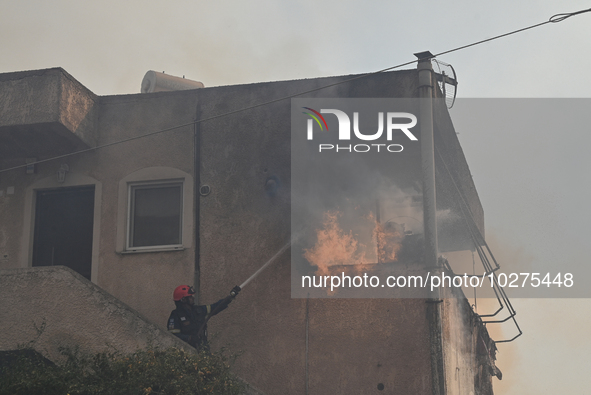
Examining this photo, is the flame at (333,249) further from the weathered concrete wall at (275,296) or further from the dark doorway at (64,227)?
the dark doorway at (64,227)

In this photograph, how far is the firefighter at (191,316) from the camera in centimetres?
876

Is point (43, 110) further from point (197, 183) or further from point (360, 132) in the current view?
point (360, 132)

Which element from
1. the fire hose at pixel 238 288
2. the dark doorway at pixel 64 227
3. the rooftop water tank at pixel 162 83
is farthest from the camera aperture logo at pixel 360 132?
the dark doorway at pixel 64 227

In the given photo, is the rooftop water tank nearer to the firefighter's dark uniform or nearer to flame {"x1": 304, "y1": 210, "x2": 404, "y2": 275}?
flame {"x1": 304, "y1": 210, "x2": 404, "y2": 275}

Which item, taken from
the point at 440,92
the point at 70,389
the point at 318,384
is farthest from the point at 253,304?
the point at 440,92

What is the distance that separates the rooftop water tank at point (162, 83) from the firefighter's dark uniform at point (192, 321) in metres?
5.26

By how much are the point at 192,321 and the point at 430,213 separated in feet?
12.2

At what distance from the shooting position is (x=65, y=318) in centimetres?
756

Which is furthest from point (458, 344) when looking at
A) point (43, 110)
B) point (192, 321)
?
point (43, 110)

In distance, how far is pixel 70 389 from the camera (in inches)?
241

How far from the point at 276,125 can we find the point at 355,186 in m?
1.68

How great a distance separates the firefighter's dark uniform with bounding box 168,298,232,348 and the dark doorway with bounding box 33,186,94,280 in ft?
9.22

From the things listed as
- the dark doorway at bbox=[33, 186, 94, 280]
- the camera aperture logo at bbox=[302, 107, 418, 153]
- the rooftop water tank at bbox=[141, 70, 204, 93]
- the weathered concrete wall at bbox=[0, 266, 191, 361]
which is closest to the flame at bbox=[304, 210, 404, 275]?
the camera aperture logo at bbox=[302, 107, 418, 153]

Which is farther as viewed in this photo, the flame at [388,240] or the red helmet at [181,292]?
the flame at [388,240]
